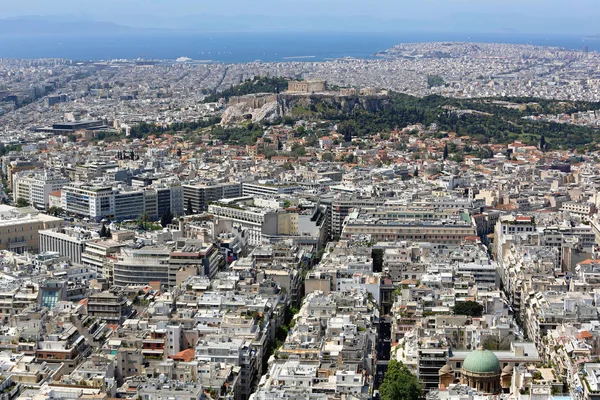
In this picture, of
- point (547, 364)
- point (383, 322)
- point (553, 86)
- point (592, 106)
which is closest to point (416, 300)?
point (383, 322)

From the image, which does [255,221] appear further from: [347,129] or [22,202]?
[347,129]

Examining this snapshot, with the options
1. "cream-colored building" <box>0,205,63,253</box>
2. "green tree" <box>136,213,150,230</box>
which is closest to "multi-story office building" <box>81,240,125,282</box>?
"cream-colored building" <box>0,205,63,253</box>

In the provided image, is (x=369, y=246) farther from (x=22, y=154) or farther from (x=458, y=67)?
(x=458, y=67)

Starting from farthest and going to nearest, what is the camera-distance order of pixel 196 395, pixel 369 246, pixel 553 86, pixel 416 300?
pixel 553 86 < pixel 369 246 < pixel 416 300 < pixel 196 395

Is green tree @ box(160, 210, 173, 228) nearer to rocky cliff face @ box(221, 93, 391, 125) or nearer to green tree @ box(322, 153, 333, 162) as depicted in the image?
green tree @ box(322, 153, 333, 162)

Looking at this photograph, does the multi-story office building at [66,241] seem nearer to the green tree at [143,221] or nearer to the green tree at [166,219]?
the green tree at [143,221]

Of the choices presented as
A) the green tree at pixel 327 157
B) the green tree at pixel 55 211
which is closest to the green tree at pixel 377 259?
the green tree at pixel 55 211

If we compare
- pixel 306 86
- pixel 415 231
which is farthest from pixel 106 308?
pixel 306 86
